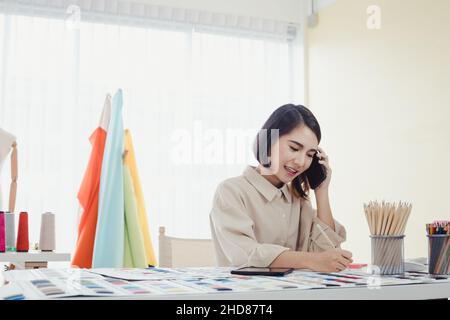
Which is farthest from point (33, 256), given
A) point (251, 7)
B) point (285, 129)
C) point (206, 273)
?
point (251, 7)

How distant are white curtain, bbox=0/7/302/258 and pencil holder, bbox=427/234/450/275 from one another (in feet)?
7.71

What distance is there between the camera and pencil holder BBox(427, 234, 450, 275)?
1.20 m

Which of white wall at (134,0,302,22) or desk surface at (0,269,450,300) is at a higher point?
white wall at (134,0,302,22)

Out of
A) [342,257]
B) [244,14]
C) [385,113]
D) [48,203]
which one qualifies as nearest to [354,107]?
[385,113]

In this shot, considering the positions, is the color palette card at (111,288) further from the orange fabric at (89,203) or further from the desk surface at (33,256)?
the orange fabric at (89,203)

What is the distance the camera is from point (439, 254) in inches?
47.7

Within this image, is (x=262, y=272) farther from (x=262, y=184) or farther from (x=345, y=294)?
(x=262, y=184)

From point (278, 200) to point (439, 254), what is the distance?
52 cm

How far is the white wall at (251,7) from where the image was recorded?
3694mm

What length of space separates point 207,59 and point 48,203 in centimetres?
132

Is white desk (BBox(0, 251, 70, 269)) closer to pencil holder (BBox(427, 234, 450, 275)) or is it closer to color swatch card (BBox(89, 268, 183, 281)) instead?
color swatch card (BBox(89, 268, 183, 281))

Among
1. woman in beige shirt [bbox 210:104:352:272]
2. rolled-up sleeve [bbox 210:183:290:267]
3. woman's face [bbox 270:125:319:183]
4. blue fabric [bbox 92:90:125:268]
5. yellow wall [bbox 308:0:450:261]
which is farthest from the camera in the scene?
blue fabric [bbox 92:90:125:268]

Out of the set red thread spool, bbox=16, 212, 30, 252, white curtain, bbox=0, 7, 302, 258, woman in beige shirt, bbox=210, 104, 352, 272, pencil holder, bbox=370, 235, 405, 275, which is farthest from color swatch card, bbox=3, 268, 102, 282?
white curtain, bbox=0, 7, 302, 258

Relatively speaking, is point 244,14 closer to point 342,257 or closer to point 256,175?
point 256,175
